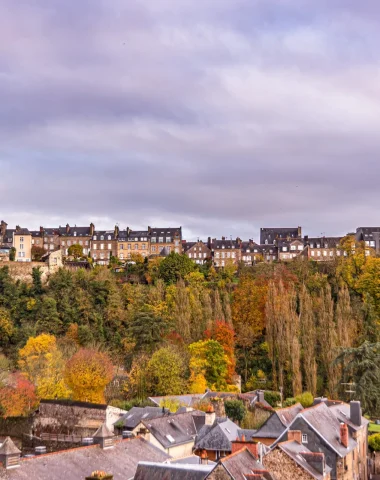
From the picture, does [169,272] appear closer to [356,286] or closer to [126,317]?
[126,317]

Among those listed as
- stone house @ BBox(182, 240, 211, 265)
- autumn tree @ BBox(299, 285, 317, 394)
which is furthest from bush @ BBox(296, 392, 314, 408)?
stone house @ BBox(182, 240, 211, 265)

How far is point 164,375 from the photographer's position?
52.8 metres

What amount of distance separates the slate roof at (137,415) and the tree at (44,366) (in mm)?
12620

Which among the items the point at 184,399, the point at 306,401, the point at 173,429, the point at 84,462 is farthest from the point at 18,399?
the point at 84,462

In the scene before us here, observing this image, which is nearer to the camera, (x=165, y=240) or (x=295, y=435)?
(x=295, y=435)

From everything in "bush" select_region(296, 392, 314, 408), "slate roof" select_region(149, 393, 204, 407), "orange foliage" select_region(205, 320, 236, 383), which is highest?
"orange foliage" select_region(205, 320, 236, 383)

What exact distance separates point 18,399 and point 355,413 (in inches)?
1071

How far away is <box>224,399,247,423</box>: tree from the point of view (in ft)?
144

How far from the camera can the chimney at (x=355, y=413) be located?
34.8 meters

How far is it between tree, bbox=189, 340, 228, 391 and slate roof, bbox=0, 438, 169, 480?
29.0 m

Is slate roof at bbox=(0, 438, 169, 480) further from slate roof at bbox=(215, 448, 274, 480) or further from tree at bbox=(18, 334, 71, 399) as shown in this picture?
tree at bbox=(18, 334, 71, 399)

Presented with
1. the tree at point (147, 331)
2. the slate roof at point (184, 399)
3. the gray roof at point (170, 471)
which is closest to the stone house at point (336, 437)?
the gray roof at point (170, 471)

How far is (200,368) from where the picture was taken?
56.8 meters

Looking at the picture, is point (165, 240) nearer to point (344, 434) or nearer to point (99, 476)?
point (344, 434)
